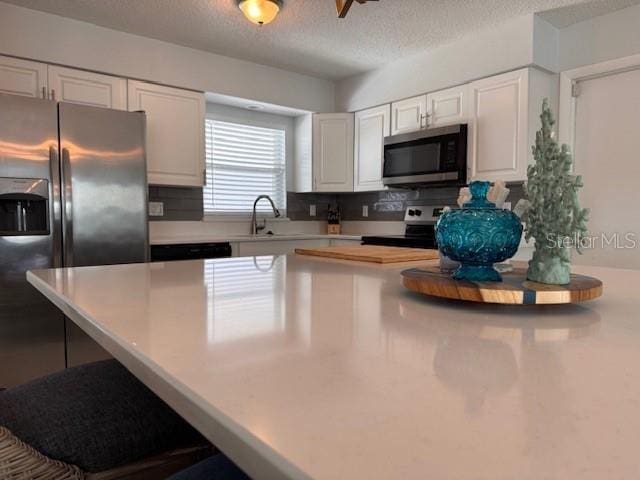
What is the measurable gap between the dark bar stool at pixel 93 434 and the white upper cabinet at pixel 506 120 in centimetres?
290

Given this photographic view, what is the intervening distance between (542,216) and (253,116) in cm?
384

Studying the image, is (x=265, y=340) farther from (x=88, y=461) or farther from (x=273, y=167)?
(x=273, y=167)

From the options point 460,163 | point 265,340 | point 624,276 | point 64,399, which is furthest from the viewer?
point 460,163

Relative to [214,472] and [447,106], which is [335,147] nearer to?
[447,106]

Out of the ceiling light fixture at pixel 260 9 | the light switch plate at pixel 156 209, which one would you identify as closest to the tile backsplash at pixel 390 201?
A: the light switch plate at pixel 156 209

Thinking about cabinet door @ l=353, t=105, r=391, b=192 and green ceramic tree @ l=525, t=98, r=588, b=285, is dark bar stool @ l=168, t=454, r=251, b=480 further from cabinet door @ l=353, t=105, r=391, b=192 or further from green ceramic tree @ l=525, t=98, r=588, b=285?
cabinet door @ l=353, t=105, r=391, b=192

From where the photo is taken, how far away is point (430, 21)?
10.3 feet

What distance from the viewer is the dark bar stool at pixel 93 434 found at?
84 cm

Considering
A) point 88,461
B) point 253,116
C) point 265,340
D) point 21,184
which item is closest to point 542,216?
point 265,340

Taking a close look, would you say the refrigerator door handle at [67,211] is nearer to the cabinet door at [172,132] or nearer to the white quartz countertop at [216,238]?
the white quartz countertop at [216,238]

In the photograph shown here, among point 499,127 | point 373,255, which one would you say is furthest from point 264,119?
point 373,255

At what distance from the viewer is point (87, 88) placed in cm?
317

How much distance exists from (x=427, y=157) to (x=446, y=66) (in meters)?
0.72

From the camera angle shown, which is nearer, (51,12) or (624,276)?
(624,276)
